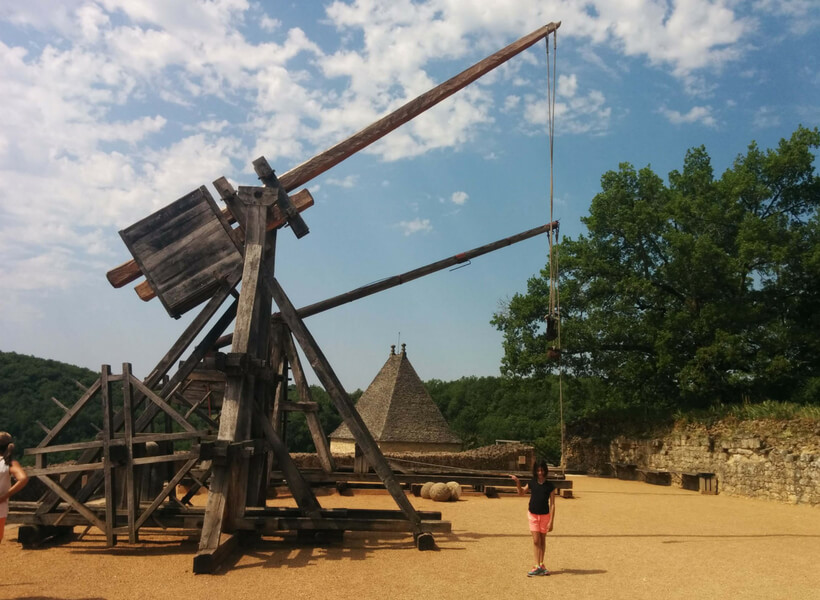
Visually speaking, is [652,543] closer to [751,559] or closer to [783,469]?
[751,559]

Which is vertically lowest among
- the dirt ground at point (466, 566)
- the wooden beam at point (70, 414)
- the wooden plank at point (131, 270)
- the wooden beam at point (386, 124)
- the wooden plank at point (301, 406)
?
the dirt ground at point (466, 566)

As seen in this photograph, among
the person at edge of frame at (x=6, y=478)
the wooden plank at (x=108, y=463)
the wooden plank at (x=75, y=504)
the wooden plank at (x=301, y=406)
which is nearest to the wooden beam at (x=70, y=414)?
the wooden plank at (x=108, y=463)

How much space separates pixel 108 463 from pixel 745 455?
46.0 feet

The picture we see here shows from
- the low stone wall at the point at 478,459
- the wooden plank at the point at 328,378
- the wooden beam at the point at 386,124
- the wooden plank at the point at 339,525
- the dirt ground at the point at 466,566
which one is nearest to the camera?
the dirt ground at the point at 466,566

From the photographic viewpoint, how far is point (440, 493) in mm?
13211

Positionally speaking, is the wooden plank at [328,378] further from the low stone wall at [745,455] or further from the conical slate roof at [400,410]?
the conical slate roof at [400,410]

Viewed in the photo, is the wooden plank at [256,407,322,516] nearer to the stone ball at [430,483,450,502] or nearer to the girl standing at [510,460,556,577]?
the girl standing at [510,460,556,577]

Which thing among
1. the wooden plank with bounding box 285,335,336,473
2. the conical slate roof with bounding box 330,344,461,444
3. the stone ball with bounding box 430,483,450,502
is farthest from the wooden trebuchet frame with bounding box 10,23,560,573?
the conical slate roof with bounding box 330,344,461,444

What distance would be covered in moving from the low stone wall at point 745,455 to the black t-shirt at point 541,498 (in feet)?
31.3

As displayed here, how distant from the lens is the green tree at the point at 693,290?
65.2 feet

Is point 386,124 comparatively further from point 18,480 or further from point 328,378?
point 18,480

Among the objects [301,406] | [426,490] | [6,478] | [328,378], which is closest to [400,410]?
[426,490]

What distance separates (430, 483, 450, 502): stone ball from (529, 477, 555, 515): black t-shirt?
6.64m

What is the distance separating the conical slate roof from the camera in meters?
22.7
